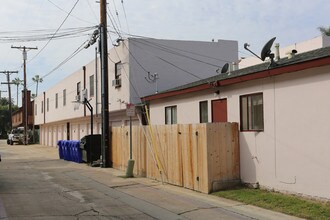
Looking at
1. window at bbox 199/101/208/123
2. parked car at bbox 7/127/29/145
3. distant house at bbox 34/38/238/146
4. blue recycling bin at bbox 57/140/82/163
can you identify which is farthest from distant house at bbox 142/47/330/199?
parked car at bbox 7/127/29/145

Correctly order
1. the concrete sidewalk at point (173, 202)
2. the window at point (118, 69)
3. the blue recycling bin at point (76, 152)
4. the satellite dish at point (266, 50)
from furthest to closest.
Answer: the window at point (118, 69), the blue recycling bin at point (76, 152), the satellite dish at point (266, 50), the concrete sidewalk at point (173, 202)

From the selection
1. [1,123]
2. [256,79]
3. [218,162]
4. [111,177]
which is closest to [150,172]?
[111,177]

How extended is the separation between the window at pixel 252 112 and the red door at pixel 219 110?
0.99 m

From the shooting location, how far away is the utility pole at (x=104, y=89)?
21.8 m

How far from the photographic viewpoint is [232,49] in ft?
90.4

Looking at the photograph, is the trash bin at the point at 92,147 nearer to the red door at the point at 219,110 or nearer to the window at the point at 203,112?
the window at the point at 203,112

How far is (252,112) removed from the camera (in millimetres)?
12961

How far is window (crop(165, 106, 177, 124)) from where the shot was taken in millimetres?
18344

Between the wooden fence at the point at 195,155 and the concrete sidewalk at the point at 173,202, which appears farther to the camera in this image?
the wooden fence at the point at 195,155

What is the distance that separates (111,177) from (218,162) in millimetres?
5808

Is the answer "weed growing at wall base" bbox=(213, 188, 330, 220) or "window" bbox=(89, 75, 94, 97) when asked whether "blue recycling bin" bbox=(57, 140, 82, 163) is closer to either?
"window" bbox=(89, 75, 94, 97)

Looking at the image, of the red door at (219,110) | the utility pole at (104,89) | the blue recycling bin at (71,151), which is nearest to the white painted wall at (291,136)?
the red door at (219,110)

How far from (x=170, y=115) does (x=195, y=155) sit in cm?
563

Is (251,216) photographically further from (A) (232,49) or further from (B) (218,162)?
(A) (232,49)
